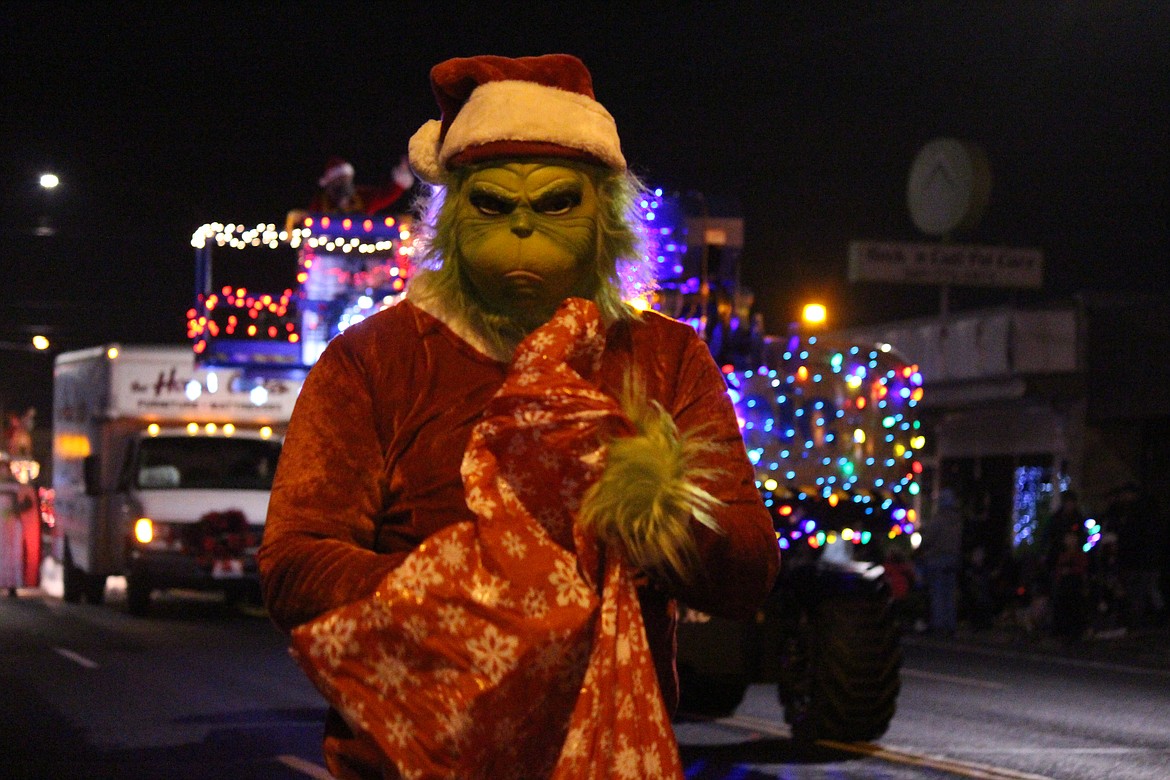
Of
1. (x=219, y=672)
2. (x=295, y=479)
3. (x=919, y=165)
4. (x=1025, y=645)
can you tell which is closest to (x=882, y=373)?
(x=219, y=672)

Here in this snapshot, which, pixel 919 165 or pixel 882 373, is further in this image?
pixel 919 165

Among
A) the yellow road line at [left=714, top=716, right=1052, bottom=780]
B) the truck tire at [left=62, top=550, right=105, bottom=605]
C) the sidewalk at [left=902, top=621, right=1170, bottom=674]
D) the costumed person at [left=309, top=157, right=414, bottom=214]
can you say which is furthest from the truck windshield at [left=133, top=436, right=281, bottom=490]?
the yellow road line at [left=714, top=716, right=1052, bottom=780]

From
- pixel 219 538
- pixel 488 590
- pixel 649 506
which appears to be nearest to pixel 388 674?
pixel 488 590

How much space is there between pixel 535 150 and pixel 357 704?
0.85 m

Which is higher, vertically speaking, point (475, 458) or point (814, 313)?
point (814, 313)

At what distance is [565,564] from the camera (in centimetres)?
235

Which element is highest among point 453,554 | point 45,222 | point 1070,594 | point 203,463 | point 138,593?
point 45,222

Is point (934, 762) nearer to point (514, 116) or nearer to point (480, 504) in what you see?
point (514, 116)

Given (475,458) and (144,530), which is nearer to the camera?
(475,458)

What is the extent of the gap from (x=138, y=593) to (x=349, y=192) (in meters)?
5.30

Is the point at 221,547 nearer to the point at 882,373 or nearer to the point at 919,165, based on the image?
the point at 882,373

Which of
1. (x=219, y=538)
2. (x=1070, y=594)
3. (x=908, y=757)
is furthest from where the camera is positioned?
(x=219, y=538)

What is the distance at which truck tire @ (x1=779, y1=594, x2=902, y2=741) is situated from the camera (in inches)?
399

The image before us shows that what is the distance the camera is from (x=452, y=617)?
2316mm
